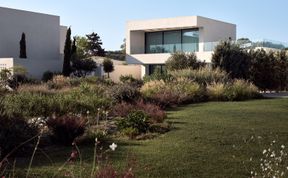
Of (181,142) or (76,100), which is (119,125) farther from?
(76,100)

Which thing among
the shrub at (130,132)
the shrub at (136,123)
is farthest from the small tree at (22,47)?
the shrub at (130,132)

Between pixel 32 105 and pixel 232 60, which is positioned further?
pixel 232 60

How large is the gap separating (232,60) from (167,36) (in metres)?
20.7

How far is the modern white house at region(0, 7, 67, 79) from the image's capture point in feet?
131

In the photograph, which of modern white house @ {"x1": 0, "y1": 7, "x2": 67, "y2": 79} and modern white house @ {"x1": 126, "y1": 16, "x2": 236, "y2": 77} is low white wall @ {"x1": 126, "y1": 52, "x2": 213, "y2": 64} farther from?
modern white house @ {"x1": 0, "y1": 7, "x2": 67, "y2": 79}

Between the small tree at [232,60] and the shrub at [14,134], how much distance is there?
20529mm

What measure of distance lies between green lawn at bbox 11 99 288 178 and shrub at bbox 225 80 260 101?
7.24 metres

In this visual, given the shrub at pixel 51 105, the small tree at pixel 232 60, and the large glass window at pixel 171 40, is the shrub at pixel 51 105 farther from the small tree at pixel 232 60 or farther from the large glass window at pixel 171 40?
the large glass window at pixel 171 40

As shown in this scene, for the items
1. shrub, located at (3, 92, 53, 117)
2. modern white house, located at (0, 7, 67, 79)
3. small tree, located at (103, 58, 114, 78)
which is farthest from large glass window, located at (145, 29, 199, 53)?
shrub, located at (3, 92, 53, 117)

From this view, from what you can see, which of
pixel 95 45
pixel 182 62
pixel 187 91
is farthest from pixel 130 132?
pixel 95 45

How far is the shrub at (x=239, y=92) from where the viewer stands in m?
20.8

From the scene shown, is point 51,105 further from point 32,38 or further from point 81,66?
point 32,38

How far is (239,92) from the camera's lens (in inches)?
838

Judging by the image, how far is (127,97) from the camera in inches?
690
